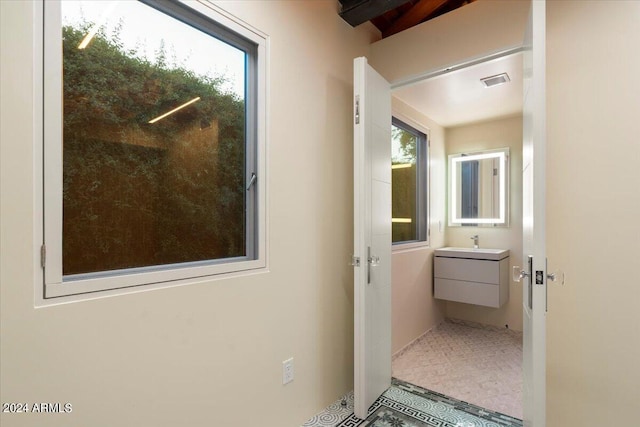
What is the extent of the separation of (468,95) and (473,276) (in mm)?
1837

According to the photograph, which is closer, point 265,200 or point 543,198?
point 543,198

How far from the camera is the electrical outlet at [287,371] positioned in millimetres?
1739

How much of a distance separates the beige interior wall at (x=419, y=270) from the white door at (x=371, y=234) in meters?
0.72

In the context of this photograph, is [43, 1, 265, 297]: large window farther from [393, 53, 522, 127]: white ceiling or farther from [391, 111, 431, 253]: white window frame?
[391, 111, 431, 253]: white window frame

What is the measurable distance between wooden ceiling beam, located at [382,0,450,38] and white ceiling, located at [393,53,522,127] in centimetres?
46

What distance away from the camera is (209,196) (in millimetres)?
1507

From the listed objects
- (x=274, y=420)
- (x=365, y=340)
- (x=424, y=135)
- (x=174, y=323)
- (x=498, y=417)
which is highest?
(x=424, y=135)

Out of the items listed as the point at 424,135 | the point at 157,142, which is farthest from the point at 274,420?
the point at 424,135

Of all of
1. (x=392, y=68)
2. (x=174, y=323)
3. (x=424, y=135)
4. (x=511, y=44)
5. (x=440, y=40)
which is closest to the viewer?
(x=174, y=323)

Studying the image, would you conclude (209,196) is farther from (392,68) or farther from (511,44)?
(511,44)

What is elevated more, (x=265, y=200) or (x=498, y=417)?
(x=265, y=200)

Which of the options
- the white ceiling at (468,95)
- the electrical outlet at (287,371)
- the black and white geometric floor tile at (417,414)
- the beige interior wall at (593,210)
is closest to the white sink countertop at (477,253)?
the white ceiling at (468,95)

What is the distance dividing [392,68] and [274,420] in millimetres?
2387

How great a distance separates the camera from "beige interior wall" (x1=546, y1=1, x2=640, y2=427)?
1461 millimetres
